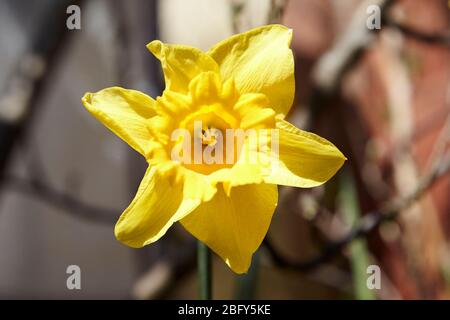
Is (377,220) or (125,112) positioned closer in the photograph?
(125,112)

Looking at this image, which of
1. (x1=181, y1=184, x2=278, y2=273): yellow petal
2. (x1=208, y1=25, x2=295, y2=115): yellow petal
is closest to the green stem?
(x1=181, y1=184, x2=278, y2=273): yellow petal

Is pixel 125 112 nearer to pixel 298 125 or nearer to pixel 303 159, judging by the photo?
pixel 303 159

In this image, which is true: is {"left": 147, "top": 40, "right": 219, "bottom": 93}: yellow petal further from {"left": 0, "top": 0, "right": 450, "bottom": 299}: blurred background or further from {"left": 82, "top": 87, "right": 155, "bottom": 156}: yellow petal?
{"left": 0, "top": 0, "right": 450, "bottom": 299}: blurred background

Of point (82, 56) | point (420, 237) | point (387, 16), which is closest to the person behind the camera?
point (387, 16)

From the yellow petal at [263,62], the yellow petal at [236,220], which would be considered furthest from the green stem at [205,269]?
the yellow petal at [263,62]

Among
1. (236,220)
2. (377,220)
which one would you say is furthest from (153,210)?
(377,220)
